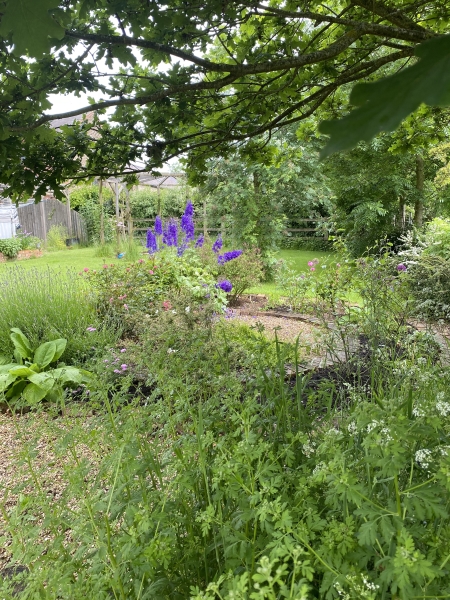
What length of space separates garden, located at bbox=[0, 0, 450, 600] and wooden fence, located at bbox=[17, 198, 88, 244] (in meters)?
11.2

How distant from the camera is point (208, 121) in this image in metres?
1.83

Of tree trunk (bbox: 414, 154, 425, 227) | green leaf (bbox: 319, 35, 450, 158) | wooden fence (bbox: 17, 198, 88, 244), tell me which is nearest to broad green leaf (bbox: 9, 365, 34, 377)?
green leaf (bbox: 319, 35, 450, 158)

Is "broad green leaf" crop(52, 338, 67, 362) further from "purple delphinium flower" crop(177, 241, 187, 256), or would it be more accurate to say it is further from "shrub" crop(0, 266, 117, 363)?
"purple delphinium flower" crop(177, 241, 187, 256)

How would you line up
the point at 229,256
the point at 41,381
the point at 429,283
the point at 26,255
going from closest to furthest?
the point at 41,381 → the point at 429,283 → the point at 229,256 → the point at 26,255

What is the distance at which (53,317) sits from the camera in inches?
152

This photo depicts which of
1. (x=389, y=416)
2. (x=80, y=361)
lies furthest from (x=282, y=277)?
(x=389, y=416)

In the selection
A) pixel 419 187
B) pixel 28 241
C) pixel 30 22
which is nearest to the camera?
pixel 30 22

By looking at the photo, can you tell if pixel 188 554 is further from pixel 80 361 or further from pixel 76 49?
pixel 80 361

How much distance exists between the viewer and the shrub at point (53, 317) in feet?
12.0

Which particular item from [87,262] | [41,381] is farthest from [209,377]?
[87,262]

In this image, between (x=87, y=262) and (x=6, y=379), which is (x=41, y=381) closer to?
(x=6, y=379)

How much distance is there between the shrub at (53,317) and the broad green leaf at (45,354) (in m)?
0.15

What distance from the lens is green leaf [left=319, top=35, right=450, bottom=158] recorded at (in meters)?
0.26

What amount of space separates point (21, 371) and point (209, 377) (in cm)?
189
